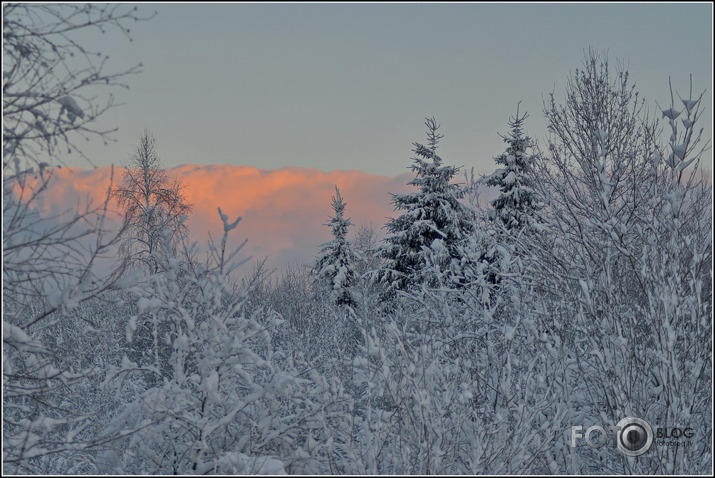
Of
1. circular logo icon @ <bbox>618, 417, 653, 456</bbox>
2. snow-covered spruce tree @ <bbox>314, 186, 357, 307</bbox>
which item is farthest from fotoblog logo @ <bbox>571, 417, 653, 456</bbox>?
snow-covered spruce tree @ <bbox>314, 186, 357, 307</bbox>

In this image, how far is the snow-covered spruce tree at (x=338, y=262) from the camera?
83.4 feet

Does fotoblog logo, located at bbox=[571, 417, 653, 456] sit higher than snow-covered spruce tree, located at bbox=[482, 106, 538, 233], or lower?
lower

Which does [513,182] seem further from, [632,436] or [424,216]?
[632,436]

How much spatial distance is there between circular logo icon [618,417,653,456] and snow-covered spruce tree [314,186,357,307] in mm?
18955

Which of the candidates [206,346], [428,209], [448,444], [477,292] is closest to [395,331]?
[448,444]

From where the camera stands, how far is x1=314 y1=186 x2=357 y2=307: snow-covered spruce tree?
25422mm

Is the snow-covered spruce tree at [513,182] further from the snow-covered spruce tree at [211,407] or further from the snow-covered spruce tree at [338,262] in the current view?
the snow-covered spruce tree at [211,407]

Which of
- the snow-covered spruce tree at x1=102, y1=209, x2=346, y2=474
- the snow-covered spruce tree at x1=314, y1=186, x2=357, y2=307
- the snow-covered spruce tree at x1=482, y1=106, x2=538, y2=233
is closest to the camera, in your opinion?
the snow-covered spruce tree at x1=102, y1=209, x2=346, y2=474

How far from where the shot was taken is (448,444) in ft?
19.8

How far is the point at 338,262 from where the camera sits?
84.6 ft

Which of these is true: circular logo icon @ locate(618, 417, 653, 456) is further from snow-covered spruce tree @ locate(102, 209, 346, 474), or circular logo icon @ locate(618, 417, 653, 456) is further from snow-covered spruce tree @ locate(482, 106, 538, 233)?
snow-covered spruce tree @ locate(482, 106, 538, 233)

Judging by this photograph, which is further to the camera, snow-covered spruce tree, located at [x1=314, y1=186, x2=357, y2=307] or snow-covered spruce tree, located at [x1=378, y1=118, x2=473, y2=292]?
snow-covered spruce tree, located at [x1=314, y1=186, x2=357, y2=307]

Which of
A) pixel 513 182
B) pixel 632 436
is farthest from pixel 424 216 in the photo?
pixel 632 436

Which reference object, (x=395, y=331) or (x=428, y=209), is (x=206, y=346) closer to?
(x=395, y=331)
